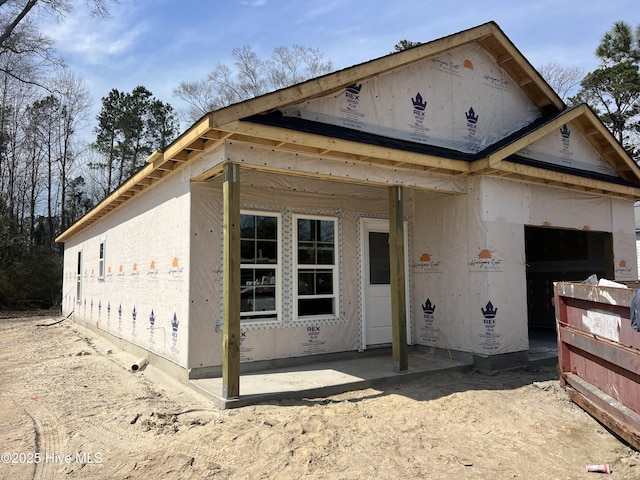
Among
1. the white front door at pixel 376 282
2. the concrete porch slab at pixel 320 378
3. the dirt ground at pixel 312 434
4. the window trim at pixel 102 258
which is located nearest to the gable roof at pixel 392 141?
the white front door at pixel 376 282

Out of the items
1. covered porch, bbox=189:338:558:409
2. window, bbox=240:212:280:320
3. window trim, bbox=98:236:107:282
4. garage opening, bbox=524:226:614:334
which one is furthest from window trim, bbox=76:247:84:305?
garage opening, bbox=524:226:614:334

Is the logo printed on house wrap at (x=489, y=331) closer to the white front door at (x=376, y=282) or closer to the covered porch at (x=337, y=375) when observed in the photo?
the covered porch at (x=337, y=375)

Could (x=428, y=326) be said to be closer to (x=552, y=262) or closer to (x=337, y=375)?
(x=337, y=375)

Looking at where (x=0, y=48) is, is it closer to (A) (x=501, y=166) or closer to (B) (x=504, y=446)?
(A) (x=501, y=166)

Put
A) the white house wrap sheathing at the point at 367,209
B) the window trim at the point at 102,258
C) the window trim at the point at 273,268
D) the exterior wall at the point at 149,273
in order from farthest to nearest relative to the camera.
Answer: the window trim at the point at 102,258 < the window trim at the point at 273,268 < the exterior wall at the point at 149,273 < the white house wrap sheathing at the point at 367,209

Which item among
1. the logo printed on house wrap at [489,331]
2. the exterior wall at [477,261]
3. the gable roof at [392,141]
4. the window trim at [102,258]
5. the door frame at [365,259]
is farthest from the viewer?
the window trim at [102,258]

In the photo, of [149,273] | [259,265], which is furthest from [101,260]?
[259,265]

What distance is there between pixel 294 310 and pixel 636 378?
493cm

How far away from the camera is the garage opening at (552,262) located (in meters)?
11.9

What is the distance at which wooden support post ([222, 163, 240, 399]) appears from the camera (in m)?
5.28

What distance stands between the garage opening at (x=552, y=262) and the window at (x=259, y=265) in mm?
7181

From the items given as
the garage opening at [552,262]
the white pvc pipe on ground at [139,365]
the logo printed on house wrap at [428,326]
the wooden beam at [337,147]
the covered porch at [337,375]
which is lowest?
the white pvc pipe on ground at [139,365]

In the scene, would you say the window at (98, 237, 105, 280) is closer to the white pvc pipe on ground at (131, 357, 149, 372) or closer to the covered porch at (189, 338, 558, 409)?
the white pvc pipe on ground at (131, 357, 149, 372)

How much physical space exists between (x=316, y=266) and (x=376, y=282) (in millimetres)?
1440
